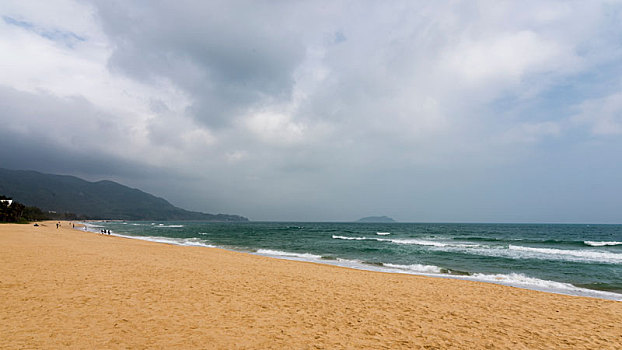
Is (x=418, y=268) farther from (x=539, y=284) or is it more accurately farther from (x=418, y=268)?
(x=539, y=284)

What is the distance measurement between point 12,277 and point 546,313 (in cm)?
1621

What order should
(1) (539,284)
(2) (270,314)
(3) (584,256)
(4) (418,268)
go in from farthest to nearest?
1. (3) (584,256)
2. (4) (418,268)
3. (1) (539,284)
4. (2) (270,314)

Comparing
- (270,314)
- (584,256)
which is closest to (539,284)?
(270,314)

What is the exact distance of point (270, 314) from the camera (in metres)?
6.97

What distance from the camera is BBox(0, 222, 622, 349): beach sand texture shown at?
5430 mm

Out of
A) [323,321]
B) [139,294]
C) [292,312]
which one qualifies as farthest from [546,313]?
[139,294]

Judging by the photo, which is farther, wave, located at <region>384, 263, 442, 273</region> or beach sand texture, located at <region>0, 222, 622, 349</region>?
wave, located at <region>384, 263, 442, 273</region>

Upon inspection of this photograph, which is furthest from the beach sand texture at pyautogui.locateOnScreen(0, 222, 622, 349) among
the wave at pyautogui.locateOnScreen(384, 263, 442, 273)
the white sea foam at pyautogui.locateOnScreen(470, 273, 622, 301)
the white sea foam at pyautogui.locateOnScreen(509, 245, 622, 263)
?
the white sea foam at pyautogui.locateOnScreen(509, 245, 622, 263)

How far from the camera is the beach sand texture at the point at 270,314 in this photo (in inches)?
214

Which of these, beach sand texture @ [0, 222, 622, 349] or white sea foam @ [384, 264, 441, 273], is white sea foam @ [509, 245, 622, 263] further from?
beach sand texture @ [0, 222, 622, 349]

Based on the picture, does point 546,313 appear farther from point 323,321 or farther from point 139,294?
point 139,294

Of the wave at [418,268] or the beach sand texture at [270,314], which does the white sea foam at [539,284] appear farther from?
the beach sand texture at [270,314]

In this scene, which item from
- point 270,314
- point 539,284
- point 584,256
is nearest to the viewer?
point 270,314

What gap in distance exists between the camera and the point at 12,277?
9.24m
